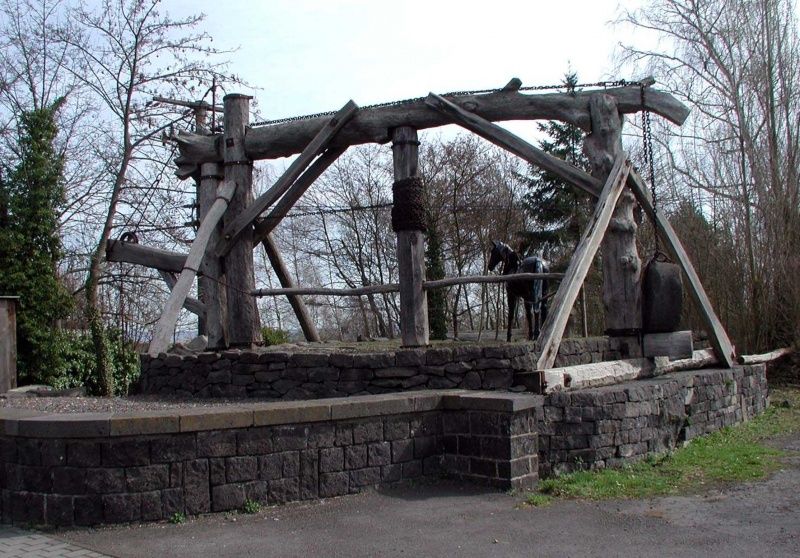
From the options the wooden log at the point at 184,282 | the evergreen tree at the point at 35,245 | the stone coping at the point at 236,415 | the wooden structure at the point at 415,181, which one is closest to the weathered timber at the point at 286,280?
the wooden structure at the point at 415,181

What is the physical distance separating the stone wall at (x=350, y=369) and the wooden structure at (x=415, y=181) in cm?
54

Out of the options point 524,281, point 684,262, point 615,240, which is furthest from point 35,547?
point 684,262

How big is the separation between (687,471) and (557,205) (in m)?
18.3

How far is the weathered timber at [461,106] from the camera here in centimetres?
905

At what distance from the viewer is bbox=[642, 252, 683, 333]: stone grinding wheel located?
357 inches

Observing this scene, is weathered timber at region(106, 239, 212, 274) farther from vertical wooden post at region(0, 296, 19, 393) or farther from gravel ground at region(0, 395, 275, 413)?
vertical wooden post at region(0, 296, 19, 393)

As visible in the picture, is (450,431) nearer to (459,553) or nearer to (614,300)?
(459,553)

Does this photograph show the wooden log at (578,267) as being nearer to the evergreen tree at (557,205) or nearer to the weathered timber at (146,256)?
the weathered timber at (146,256)

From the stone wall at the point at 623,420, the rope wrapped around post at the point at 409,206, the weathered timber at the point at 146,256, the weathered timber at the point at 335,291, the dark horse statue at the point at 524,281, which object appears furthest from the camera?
the weathered timber at the point at 146,256

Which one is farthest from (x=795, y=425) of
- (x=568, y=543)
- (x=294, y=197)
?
(x=294, y=197)

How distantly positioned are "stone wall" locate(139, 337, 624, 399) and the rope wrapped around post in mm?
1597

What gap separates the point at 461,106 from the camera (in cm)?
939

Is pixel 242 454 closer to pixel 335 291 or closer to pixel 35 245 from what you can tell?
pixel 335 291

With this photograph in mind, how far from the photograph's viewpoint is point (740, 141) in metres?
17.4
